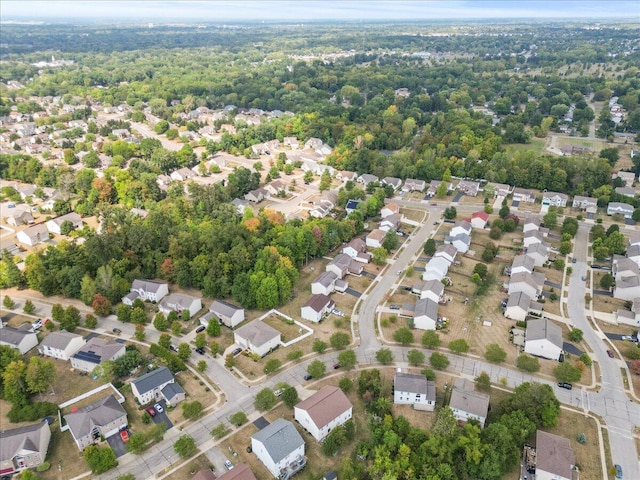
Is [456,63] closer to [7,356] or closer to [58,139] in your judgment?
[58,139]

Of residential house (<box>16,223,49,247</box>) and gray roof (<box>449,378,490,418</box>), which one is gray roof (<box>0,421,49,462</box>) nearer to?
gray roof (<box>449,378,490,418</box>)

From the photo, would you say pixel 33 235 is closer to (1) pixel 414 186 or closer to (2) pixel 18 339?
(2) pixel 18 339

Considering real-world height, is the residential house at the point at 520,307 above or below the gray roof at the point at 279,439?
below

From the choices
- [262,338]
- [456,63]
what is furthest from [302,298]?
[456,63]

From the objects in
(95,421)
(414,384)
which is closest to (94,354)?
(95,421)

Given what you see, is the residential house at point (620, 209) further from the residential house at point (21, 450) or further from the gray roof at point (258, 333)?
the residential house at point (21, 450)

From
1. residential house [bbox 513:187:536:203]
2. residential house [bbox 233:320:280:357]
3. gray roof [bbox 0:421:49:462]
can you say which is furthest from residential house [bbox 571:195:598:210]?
gray roof [bbox 0:421:49:462]

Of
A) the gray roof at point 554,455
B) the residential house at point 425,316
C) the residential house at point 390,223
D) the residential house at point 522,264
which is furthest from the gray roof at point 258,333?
the residential house at point 522,264
